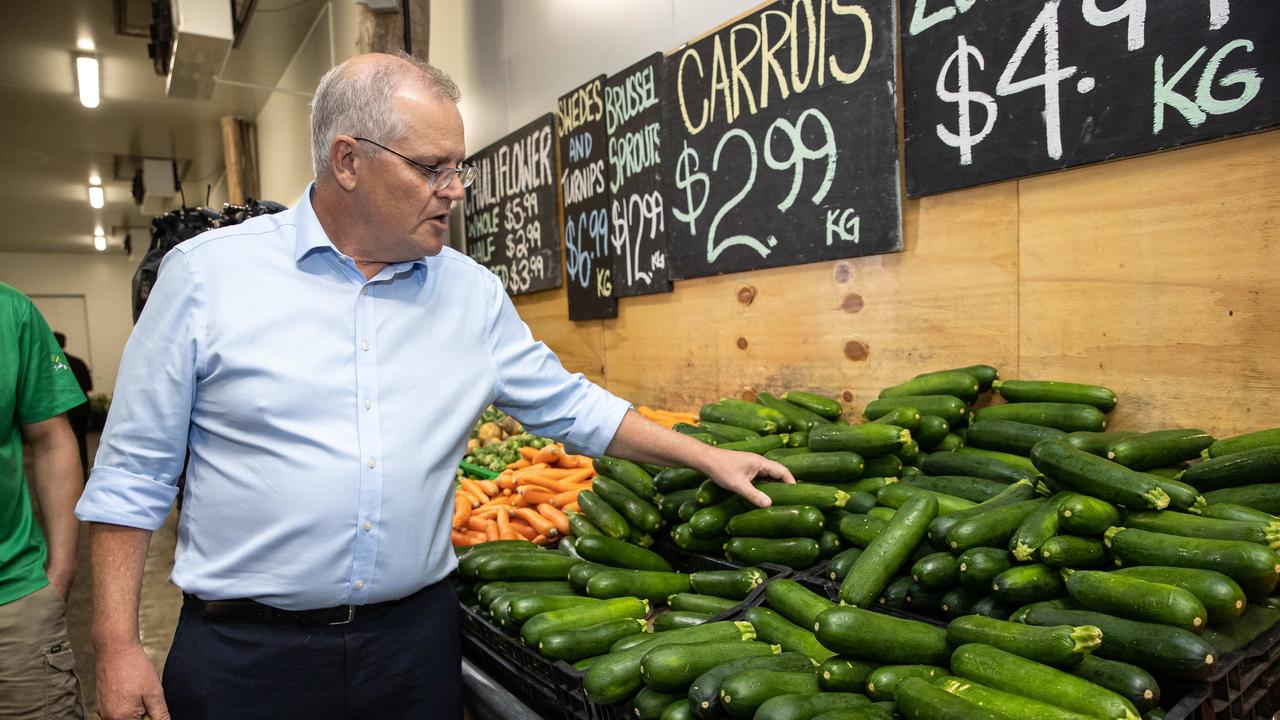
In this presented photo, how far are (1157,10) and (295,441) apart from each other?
233 cm

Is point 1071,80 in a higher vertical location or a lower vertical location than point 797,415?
higher

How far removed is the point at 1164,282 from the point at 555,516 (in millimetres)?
2160

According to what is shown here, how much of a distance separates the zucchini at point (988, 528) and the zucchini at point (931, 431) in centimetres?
59

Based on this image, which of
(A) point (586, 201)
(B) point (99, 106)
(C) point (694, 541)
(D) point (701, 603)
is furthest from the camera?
(B) point (99, 106)

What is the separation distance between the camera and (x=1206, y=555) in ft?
4.41

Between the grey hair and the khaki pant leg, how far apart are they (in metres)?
1.59

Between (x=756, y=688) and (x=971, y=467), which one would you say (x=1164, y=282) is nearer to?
(x=971, y=467)

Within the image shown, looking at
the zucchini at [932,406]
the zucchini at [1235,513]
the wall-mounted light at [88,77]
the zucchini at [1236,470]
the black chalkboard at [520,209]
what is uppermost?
the wall-mounted light at [88,77]

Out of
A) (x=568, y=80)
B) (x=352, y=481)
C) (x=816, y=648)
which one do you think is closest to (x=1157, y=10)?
(x=816, y=648)

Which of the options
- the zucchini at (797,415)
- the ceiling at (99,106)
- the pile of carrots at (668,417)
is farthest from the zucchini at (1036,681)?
the ceiling at (99,106)

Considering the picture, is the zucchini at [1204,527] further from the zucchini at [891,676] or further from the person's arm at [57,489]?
the person's arm at [57,489]

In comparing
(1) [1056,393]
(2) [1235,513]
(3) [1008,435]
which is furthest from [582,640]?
(1) [1056,393]

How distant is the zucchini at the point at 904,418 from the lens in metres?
2.24

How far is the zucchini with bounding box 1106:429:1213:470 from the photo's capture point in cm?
171
